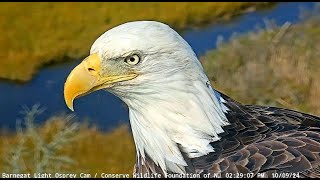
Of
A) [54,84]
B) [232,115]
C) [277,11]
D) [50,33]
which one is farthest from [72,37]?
[232,115]

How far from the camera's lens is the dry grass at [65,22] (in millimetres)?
15094

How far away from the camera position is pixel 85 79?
15.1 ft

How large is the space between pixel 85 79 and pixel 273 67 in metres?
7.31

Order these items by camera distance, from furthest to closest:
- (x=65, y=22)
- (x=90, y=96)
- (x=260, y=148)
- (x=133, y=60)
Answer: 1. (x=65, y=22)
2. (x=90, y=96)
3. (x=133, y=60)
4. (x=260, y=148)

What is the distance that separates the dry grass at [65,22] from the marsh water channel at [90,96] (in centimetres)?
31

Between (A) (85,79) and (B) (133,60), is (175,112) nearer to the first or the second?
(B) (133,60)

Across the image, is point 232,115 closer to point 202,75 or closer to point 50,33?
point 202,75

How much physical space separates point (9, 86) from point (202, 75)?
32.8ft

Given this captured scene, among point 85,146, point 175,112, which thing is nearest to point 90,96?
point 85,146

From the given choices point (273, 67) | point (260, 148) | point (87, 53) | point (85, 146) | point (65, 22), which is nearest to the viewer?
point (260, 148)

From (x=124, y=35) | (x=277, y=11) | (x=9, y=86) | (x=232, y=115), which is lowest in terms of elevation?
(x=9, y=86)

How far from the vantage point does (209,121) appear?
4.77m

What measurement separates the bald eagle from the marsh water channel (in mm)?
4268

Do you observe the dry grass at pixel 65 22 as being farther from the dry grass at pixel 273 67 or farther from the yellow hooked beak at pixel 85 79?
the yellow hooked beak at pixel 85 79
